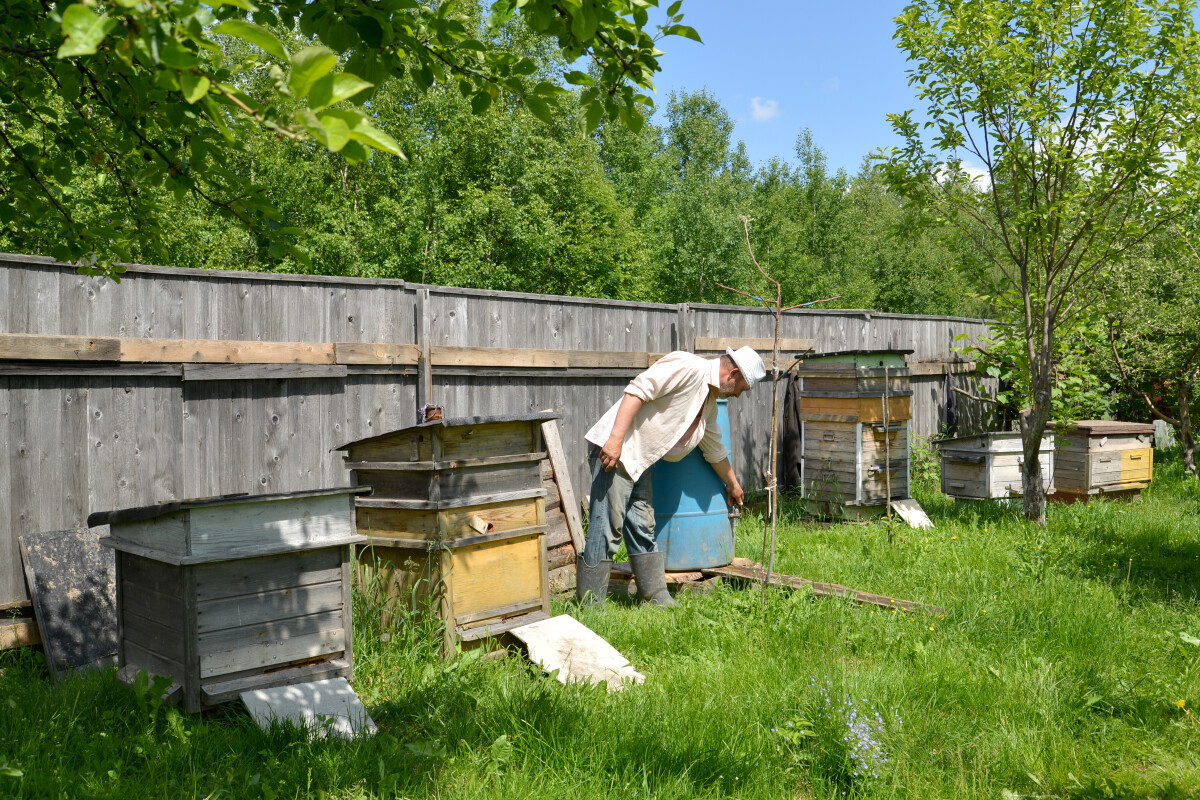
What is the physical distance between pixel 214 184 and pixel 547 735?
2618 mm

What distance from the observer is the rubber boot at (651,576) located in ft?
18.7

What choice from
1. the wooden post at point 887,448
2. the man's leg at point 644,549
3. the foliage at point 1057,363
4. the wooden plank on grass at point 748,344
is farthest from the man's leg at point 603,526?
the foliage at point 1057,363

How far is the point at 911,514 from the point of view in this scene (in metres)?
8.20

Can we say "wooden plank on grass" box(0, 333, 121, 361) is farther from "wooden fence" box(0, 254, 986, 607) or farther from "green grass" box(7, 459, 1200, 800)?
"green grass" box(7, 459, 1200, 800)

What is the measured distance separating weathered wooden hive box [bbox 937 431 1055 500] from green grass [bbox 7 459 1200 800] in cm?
358

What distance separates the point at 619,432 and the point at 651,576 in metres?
1.03

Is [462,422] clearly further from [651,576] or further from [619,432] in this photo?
[651,576]

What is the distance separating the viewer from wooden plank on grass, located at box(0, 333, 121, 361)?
15.3 feet

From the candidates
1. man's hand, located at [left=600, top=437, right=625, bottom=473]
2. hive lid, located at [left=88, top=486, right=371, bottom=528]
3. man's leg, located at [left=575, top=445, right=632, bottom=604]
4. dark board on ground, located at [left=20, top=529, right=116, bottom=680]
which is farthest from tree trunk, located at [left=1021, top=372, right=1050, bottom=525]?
dark board on ground, located at [left=20, top=529, right=116, bottom=680]

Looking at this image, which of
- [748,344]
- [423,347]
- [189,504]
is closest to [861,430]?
[748,344]

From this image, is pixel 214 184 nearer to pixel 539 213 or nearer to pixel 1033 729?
pixel 1033 729

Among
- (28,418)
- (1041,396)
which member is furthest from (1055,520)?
(28,418)

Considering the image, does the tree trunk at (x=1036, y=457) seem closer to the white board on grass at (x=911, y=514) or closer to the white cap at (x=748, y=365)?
the white board on grass at (x=911, y=514)

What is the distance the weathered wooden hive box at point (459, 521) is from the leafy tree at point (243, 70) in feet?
5.20
